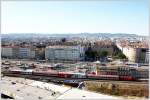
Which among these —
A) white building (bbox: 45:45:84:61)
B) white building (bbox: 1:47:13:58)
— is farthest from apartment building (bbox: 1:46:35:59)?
white building (bbox: 45:45:84:61)

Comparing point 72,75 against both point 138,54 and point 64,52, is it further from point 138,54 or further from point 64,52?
point 138,54

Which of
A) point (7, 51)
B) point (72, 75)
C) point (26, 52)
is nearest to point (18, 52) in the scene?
point (26, 52)

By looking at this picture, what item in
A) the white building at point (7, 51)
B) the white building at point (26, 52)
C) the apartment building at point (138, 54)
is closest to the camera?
the apartment building at point (138, 54)

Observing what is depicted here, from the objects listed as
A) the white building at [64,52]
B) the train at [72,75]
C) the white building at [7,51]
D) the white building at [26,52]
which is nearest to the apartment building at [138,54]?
the white building at [64,52]

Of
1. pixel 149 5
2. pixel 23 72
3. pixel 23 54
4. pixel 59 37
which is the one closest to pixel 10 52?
pixel 23 54

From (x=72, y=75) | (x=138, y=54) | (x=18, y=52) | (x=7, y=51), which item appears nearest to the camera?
(x=72, y=75)

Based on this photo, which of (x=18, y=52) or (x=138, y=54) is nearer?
(x=138, y=54)

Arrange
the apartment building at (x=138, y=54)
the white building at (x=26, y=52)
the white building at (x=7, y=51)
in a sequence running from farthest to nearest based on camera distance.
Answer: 1. the white building at (x=26, y=52)
2. the white building at (x=7, y=51)
3. the apartment building at (x=138, y=54)

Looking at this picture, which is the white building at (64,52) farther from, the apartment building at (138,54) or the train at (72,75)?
the train at (72,75)

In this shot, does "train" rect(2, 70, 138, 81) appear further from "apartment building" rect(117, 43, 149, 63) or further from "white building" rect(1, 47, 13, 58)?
"white building" rect(1, 47, 13, 58)

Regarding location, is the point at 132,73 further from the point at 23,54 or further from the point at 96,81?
the point at 23,54
